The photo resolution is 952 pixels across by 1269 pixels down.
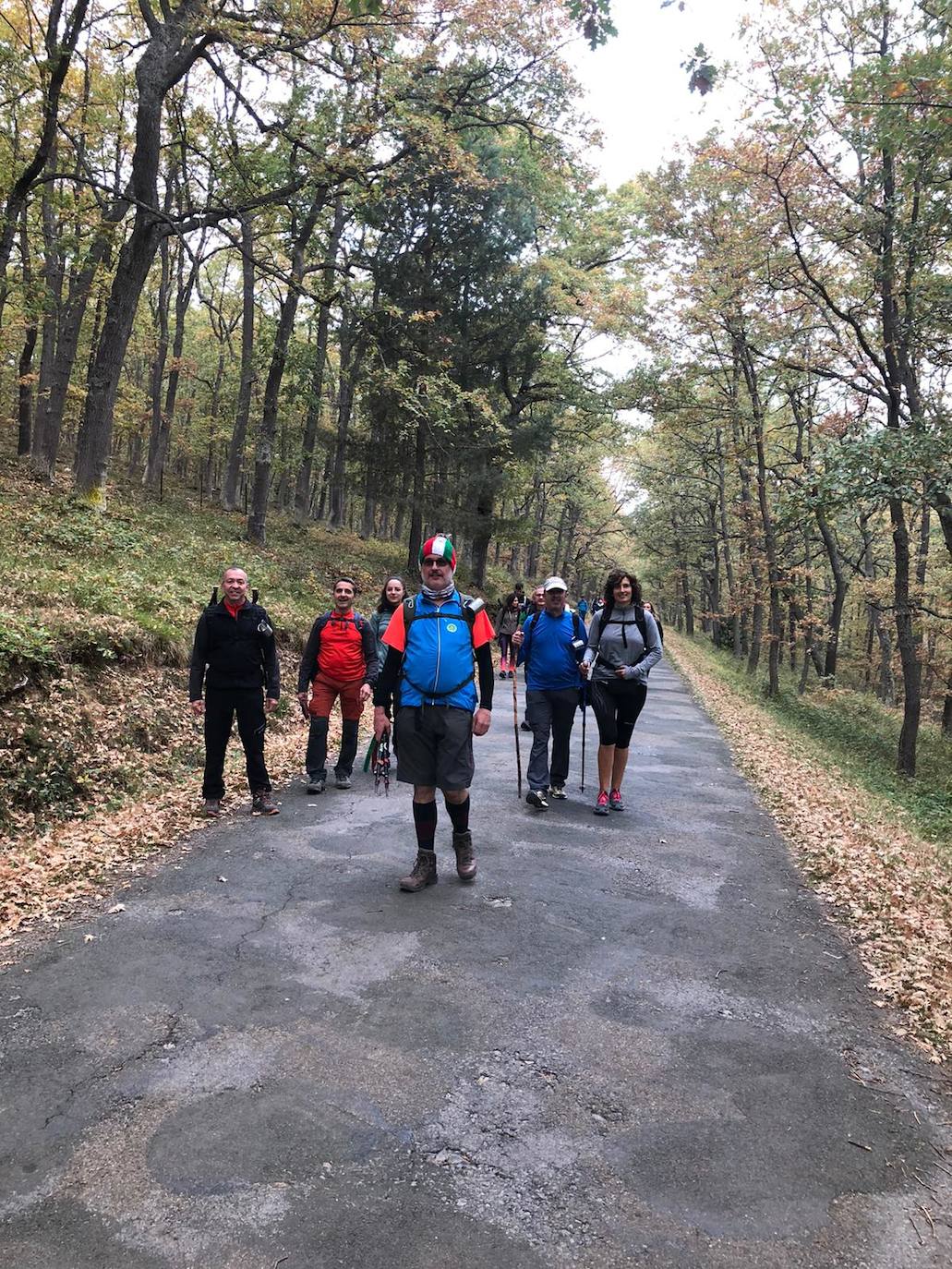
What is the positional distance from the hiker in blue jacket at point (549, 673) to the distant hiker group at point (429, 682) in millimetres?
13

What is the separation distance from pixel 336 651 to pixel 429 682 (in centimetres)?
277

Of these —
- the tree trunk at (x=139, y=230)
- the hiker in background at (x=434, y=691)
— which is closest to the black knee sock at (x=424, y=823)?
the hiker in background at (x=434, y=691)

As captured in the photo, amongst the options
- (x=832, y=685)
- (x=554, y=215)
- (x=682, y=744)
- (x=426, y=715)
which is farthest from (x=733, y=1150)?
(x=554, y=215)

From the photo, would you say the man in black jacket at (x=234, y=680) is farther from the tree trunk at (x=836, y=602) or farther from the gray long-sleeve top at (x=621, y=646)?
the tree trunk at (x=836, y=602)

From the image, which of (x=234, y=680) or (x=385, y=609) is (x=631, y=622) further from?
(x=234, y=680)

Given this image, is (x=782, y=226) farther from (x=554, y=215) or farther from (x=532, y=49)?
(x=554, y=215)

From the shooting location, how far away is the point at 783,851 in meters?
6.61

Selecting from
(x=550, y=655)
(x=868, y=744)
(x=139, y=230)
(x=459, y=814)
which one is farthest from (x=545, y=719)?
(x=868, y=744)

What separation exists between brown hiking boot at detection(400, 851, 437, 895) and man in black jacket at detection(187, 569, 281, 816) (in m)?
2.26

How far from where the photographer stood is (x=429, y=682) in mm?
5027

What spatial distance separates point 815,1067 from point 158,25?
54.5 ft

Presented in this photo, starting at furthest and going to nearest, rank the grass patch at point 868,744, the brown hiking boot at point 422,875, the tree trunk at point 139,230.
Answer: the grass patch at point 868,744
the tree trunk at point 139,230
the brown hiking boot at point 422,875

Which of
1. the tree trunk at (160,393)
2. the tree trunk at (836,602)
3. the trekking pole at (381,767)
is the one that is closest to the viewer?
the trekking pole at (381,767)

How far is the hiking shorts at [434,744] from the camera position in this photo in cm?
502
